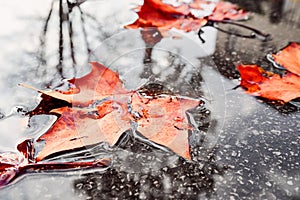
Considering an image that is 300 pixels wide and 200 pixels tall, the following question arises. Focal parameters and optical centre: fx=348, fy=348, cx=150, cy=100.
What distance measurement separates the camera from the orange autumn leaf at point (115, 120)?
2.77 ft

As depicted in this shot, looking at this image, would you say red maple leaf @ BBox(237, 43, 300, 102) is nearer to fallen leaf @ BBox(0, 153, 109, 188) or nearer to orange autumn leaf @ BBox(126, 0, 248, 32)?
orange autumn leaf @ BBox(126, 0, 248, 32)

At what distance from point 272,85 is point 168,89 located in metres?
0.32

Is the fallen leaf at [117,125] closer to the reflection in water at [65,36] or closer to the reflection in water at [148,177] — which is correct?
the reflection in water at [148,177]

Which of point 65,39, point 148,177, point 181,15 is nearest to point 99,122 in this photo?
point 148,177

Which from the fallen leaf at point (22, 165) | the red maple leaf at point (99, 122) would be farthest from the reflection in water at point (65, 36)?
the fallen leaf at point (22, 165)

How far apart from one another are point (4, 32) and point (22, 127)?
525 millimetres

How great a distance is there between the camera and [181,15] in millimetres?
1393

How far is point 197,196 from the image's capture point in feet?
2.49

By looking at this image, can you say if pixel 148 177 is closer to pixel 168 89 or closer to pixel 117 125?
pixel 117 125

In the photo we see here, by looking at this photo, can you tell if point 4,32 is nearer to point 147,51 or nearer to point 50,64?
point 50,64

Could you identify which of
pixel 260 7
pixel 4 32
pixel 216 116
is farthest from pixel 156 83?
pixel 260 7

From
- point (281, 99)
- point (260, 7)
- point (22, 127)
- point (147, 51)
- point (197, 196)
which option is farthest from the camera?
point (260, 7)

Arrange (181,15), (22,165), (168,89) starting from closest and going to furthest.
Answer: (22,165)
(168,89)
(181,15)

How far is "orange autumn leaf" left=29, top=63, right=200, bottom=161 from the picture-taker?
0.84 meters
